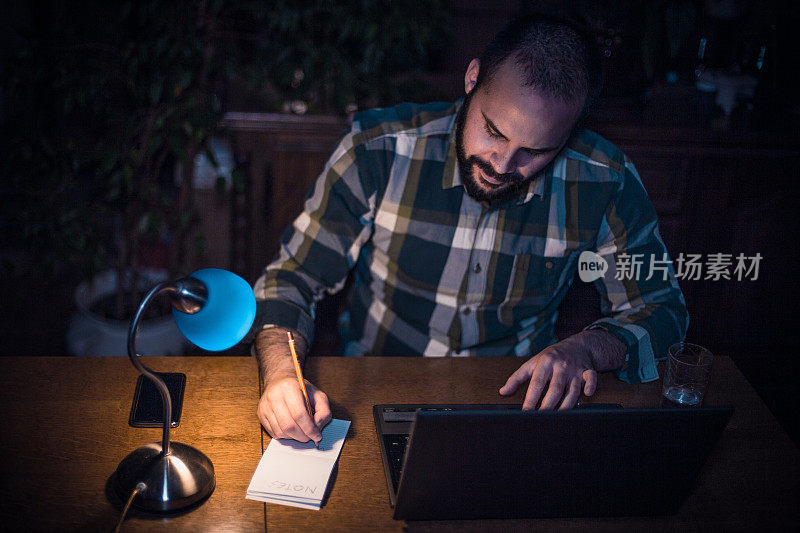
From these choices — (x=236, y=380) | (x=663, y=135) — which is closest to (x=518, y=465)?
(x=236, y=380)

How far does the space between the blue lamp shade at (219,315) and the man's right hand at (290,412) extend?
21 cm

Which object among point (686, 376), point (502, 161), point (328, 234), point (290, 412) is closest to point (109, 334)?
point (328, 234)

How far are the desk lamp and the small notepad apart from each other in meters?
0.07

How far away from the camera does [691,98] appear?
2.11 metres

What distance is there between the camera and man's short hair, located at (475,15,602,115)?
1.21m

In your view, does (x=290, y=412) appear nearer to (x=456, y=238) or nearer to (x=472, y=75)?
(x=456, y=238)

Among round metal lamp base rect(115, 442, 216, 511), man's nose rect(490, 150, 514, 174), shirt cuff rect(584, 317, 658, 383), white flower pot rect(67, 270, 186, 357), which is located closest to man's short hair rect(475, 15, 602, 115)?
man's nose rect(490, 150, 514, 174)

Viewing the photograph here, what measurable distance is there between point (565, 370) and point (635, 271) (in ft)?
1.35

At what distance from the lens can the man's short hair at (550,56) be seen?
1214 mm

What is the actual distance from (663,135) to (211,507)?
5.39 ft

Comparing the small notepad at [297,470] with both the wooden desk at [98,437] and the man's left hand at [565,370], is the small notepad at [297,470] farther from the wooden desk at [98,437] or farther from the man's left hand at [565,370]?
the man's left hand at [565,370]

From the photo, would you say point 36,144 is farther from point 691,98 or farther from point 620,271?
point 691,98

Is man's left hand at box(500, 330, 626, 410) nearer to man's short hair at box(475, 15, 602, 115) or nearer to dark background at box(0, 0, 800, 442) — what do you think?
man's short hair at box(475, 15, 602, 115)

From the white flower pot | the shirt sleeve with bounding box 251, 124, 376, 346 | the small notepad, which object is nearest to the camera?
the small notepad
